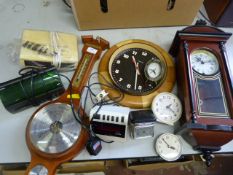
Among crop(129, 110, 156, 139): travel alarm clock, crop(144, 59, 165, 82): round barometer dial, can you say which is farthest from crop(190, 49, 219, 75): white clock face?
crop(129, 110, 156, 139): travel alarm clock

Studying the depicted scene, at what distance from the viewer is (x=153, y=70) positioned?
88cm

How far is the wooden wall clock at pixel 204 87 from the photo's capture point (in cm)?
73

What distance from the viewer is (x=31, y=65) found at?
0.90m

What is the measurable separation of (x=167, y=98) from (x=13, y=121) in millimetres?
553

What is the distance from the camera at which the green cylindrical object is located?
2.67 feet

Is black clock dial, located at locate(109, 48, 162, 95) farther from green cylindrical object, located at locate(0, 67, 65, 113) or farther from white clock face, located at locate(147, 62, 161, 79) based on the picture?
green cylindrical object, located at locate(0, 67, 65, 113)

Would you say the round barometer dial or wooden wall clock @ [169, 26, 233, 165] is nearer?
wooden wall clock @ [169, 26, 233, 165]

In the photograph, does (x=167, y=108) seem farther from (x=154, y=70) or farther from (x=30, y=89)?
(x=30, y=89)

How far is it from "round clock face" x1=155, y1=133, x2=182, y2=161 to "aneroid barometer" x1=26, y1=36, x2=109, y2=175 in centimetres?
25

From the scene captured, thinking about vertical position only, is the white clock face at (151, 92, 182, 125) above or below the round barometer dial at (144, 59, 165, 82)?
below

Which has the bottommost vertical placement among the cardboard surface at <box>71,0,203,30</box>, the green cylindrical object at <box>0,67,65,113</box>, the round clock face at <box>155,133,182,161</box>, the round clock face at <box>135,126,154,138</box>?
the round clock face at <box>155,133,182,161</box>

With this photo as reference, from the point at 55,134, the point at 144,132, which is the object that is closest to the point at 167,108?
the point at 144,132

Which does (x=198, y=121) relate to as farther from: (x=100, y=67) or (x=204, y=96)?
(x=100, y=67)

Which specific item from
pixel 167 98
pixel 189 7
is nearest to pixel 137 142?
pixel 167 98
